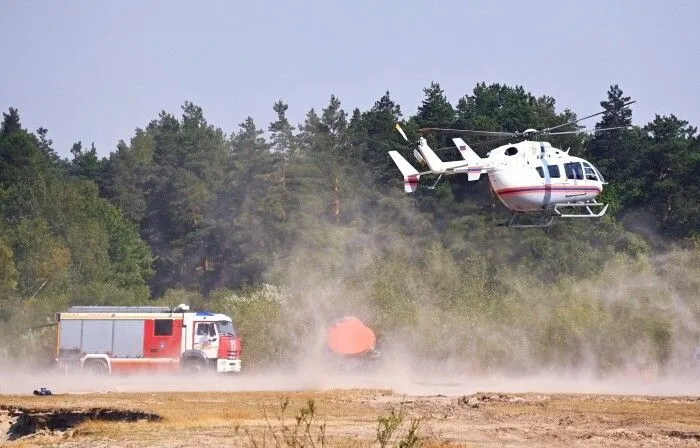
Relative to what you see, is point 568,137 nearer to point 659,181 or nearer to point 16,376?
point 659,181

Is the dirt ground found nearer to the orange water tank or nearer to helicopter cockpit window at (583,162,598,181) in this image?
helicopter cockpit window at (583,162,598,181)

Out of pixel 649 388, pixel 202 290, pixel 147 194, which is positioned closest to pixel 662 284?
pixel 649 388

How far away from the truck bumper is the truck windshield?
1.11m

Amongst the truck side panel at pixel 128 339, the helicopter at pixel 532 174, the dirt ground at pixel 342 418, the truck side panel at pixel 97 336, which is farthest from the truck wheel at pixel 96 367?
the helicopter at pixel 532 174

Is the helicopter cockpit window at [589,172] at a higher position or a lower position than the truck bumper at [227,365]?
higher

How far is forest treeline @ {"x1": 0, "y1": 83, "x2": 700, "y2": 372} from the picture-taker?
5919cm

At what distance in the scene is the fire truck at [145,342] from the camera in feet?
149

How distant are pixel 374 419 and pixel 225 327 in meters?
16.6

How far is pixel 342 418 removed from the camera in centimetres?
3030

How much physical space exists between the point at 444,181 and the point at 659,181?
48.7ft

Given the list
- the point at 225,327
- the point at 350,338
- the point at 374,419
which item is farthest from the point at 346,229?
the point at 374,419

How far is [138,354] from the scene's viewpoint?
→ 45.7 metres

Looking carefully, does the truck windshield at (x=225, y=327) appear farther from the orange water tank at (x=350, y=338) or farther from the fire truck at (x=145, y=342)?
the orange water tank at (x=350, y=338)

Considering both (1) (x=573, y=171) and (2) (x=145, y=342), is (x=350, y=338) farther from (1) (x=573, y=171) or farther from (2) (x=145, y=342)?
(1) (x=573, y=171)
